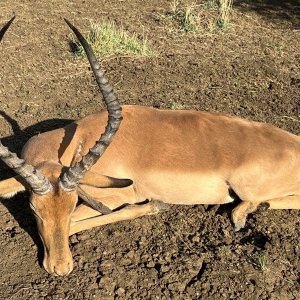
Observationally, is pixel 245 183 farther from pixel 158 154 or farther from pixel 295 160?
pixel 158 154

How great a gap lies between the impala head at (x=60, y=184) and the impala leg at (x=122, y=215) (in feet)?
2.15

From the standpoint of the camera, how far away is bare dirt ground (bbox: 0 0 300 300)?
5.22 meters

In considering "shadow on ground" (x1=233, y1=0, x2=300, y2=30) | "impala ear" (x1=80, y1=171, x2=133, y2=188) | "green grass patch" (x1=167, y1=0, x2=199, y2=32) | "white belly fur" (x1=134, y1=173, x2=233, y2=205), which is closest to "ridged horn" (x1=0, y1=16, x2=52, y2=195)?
"impala ear" (x1=80, y1=171, x2=133, y2=188)

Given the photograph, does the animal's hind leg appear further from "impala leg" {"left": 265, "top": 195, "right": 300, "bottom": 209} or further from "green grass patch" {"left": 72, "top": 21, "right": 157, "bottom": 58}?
"green grass patch" {"left": 72, "top": 21, "right": 157, "bottom": 58}

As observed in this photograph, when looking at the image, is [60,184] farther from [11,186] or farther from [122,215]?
[122,215]

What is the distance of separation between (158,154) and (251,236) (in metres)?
1.42

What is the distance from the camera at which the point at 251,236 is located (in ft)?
19.3

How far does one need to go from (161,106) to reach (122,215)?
2.79 m

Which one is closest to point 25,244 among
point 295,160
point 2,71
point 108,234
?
point 108,234

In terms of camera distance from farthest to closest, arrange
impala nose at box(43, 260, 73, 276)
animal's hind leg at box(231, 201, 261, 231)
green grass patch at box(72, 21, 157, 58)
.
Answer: green grass patch at box(72, 21, 157, 58) → animal's hind leg at box(231, 201, 261, 231) → impala nose at box(43, 260, 73, 276)

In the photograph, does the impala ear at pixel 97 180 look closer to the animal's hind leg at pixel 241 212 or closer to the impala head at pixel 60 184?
the impala head at pixel 60 184

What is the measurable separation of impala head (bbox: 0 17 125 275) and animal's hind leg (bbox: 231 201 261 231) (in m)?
1.71

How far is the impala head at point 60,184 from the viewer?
4637mm

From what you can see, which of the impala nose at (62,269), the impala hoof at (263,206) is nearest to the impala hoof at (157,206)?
the impala hoof at (263,206)
